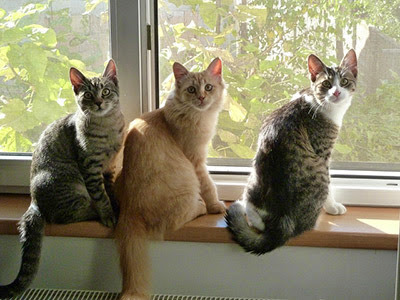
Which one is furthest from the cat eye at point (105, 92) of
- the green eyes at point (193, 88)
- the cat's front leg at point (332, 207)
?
the cat's front leg at point (332, 207)

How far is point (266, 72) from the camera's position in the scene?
1.82m

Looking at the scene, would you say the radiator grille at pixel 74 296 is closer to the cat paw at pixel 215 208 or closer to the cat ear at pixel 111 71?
the cat paw at pixel 215 208

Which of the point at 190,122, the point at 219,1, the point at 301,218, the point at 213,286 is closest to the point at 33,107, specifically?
the point at 190,122

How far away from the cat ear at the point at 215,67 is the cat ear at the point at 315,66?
30 centimetres

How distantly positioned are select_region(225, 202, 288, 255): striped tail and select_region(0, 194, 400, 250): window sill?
0.03 m

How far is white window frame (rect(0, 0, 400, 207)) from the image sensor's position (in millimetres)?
1766

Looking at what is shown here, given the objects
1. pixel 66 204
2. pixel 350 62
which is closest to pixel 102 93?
pixel 66 204

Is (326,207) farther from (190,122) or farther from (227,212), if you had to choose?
(190,122)

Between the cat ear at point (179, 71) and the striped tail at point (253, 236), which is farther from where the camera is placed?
the cat ear at point (179, 71)

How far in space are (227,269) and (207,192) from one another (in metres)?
0.26

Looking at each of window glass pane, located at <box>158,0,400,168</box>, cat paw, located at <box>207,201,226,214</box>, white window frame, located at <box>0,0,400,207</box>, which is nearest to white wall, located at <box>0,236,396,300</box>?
cat paw, located at <box>207,201,226,214</box>

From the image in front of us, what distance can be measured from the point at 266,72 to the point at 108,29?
0.57 m

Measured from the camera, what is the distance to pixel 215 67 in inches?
67.1

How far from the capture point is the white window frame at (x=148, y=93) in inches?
69.5
